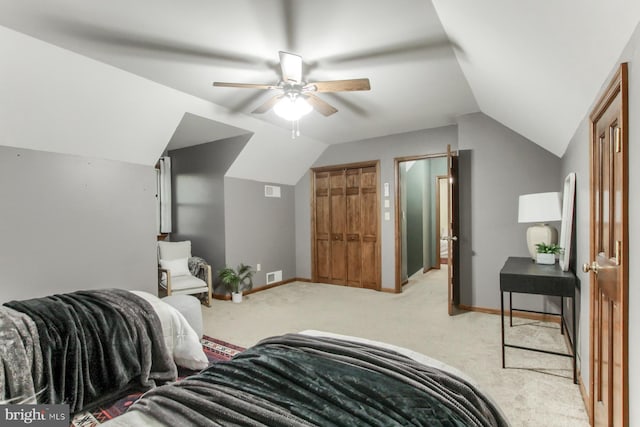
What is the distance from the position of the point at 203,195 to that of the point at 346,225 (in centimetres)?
250

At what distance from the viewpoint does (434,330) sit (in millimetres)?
3408

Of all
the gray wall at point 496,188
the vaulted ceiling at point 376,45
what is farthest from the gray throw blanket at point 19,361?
the gray wall at point 496,188

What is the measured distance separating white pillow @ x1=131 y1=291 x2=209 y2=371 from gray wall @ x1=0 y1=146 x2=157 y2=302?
1558mm

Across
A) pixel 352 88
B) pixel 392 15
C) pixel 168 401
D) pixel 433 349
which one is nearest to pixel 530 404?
pixel 433 349

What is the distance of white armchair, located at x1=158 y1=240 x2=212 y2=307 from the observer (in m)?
4.20

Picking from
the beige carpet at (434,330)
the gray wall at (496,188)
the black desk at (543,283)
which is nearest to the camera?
the beige carpet at (434,330)

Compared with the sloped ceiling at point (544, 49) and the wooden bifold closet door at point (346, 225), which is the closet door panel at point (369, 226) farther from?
the sloped ceiling at point (544, 49)

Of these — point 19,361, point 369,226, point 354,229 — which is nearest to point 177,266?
point 19,361

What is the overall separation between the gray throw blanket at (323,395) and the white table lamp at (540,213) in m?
2.32

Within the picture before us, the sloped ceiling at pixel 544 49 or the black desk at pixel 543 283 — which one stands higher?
the sloped ceiling at pixel 544 49

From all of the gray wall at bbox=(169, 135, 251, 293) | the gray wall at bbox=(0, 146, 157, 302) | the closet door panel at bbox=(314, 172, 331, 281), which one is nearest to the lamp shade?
the closet door panel at bbox=(314, 172, 331, 281)

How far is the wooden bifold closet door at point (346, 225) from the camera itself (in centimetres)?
531

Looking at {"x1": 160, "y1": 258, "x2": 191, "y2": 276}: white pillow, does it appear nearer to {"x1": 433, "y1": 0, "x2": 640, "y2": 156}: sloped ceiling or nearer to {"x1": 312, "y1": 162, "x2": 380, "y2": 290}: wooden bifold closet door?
{"x1": 312, "y1": 162, "x2": 380, "y2": 290}: wooden bifold closet door

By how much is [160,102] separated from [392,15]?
2498 mm
